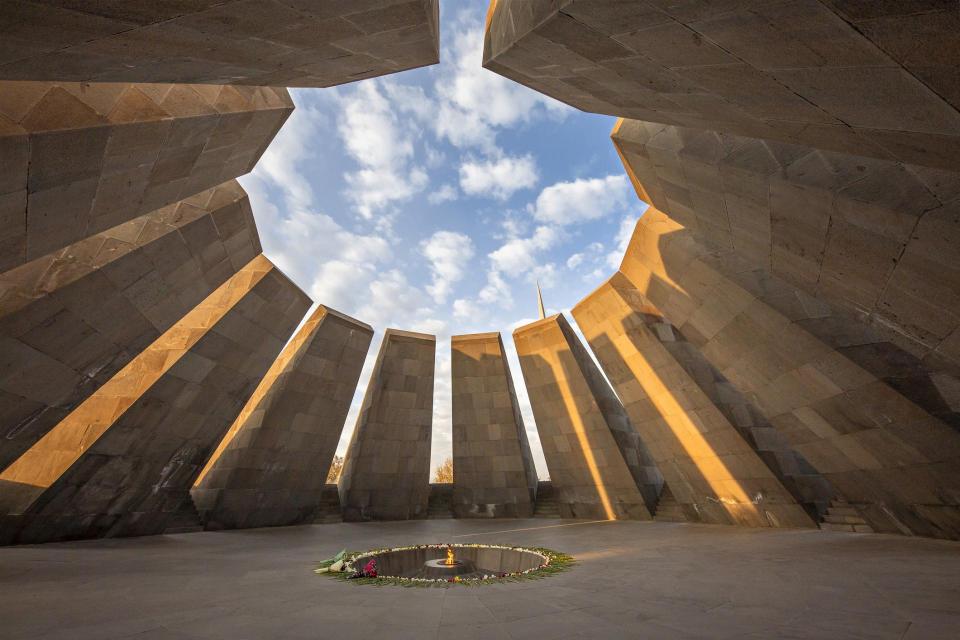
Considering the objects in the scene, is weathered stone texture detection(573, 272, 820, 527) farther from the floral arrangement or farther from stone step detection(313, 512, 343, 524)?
stone step detection(313, 512, 343, 524)

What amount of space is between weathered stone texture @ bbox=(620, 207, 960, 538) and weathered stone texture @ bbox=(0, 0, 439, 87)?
816 cm

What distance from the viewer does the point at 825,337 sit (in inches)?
335

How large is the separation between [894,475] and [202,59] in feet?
47.1

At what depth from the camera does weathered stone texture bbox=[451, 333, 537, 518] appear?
2000 centimetres

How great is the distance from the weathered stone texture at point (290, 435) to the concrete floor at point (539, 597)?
19.9 feet

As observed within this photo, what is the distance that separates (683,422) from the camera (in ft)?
48.1

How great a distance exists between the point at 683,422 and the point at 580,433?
4.90 m

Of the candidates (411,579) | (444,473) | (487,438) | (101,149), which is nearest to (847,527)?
(411,579)

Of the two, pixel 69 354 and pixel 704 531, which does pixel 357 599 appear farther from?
pixel 704 531

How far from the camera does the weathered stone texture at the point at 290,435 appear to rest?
1572 cm

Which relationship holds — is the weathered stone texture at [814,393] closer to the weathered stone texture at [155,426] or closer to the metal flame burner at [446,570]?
the metal flame burner at [446,570]

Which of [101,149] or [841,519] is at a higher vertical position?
[101,149]

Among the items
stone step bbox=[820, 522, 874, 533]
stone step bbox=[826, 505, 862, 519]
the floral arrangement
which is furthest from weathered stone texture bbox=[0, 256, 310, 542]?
stone step bbox=[826, 505, 862, 519]

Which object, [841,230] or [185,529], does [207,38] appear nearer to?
[841,230]
